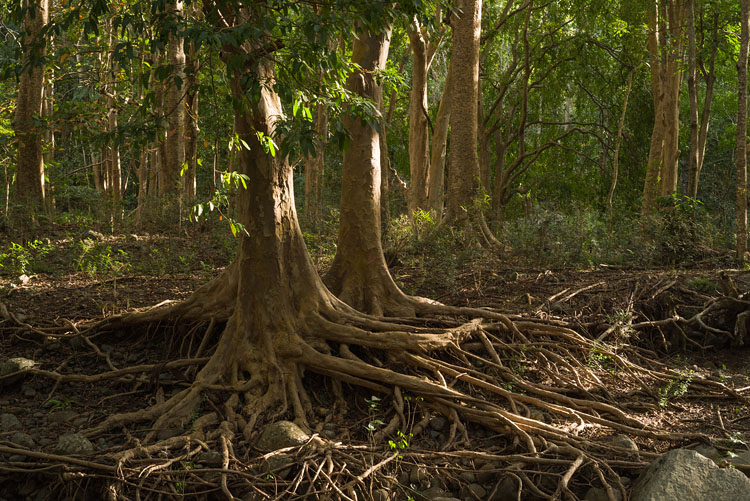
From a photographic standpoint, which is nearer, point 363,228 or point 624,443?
point 624,443

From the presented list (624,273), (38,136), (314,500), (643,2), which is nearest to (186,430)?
(314,500)

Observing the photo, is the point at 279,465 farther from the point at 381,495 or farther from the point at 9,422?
the point at 9,422

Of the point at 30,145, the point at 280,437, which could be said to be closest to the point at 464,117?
the point at 30,145

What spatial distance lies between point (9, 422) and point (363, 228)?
354 cm

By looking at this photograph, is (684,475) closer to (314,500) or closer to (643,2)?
(314,500)

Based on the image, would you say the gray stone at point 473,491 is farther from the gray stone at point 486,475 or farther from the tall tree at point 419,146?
the tall tree at point 419,146

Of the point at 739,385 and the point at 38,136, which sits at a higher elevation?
the point at 38,136

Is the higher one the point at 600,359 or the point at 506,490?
the point at 600,359

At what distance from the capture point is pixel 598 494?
4.09 metres

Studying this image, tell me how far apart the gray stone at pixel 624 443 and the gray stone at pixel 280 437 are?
2219mm

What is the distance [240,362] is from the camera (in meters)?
5.50

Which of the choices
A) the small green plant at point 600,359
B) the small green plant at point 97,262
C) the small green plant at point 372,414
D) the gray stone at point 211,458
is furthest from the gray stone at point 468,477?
the small green plant at point 97,262

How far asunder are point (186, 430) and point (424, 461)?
1796mm

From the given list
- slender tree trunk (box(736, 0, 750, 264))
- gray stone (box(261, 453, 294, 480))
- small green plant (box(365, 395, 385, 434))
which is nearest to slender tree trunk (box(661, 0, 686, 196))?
slender tree trunk (box(736, 0, 750, 264))
